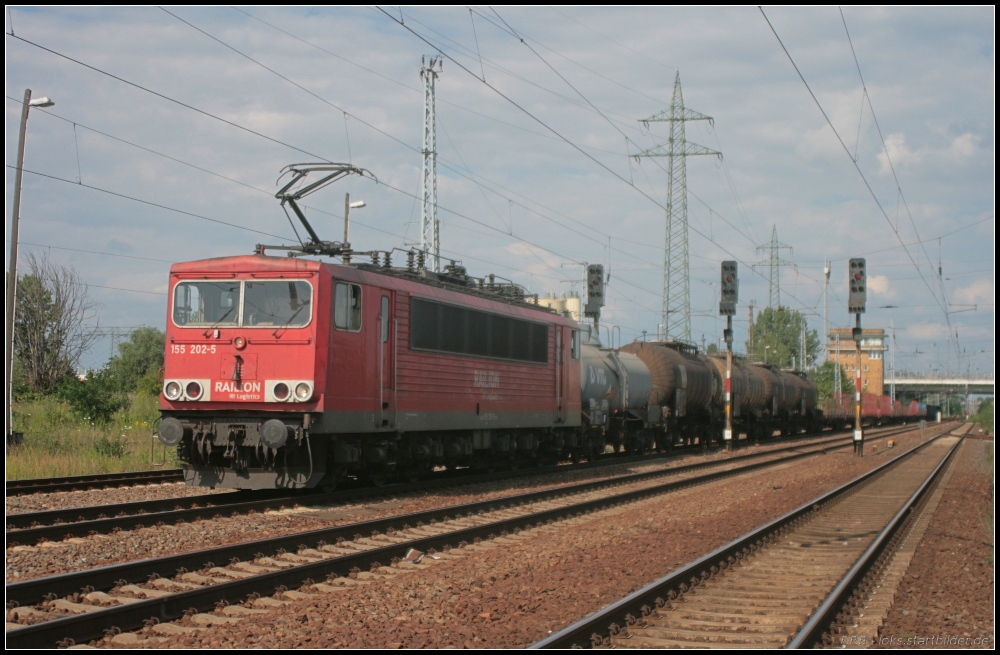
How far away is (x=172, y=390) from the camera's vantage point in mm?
13984

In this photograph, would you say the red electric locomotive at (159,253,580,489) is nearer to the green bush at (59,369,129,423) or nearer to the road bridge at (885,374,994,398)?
the green bush at (59,369,129,423)

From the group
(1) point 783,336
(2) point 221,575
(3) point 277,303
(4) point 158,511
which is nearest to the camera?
(2) point 221,575

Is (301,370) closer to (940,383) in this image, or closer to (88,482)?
(88,482)

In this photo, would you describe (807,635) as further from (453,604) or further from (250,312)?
(250,312)

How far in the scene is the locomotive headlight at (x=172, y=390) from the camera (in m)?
13.9

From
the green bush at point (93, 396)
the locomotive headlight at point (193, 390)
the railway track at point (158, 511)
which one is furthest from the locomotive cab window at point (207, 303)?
the green bush at point (93, 396)

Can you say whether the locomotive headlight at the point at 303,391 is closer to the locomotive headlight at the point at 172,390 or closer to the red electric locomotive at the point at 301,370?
the red electric locomotive at the point at 301,370

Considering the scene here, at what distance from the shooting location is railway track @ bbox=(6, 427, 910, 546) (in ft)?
34.5

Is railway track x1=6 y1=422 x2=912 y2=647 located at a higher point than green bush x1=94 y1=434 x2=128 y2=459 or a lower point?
lower

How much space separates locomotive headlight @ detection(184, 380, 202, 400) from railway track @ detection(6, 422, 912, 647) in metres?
3.82

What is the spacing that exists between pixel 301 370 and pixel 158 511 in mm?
2718

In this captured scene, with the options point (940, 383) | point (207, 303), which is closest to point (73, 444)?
point (207, 303)

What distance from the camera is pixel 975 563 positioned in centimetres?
1132

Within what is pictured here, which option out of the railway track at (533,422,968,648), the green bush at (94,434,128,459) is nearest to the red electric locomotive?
the railway track at (533,422,968,648)
